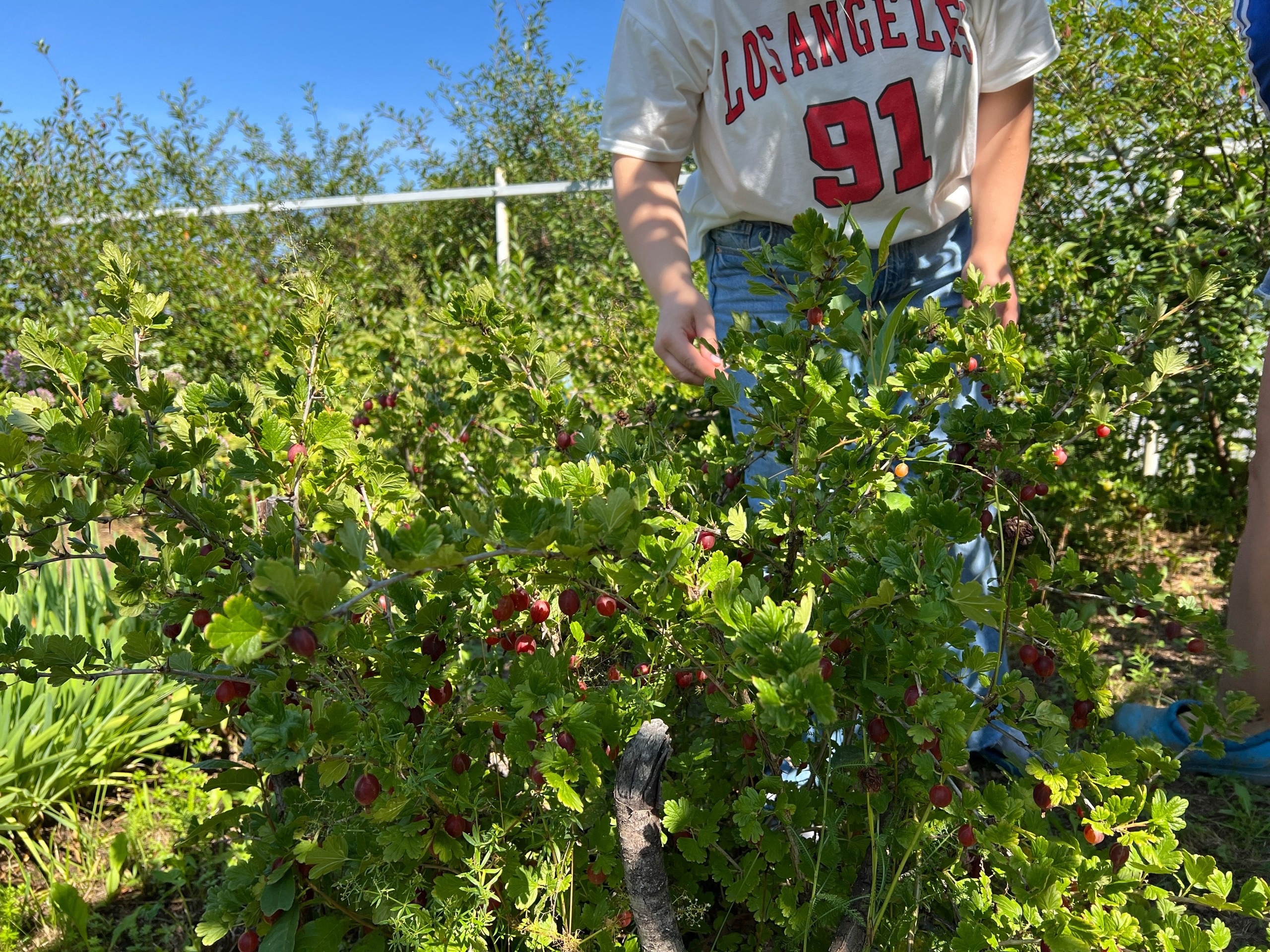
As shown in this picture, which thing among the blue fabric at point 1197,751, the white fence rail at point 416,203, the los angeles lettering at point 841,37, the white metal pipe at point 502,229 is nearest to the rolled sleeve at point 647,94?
the los angeles lettering at point 841,37

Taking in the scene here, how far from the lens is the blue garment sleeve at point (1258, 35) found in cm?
160

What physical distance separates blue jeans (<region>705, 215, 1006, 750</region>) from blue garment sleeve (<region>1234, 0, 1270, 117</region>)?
58cm

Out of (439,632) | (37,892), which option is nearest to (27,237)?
(37,892)

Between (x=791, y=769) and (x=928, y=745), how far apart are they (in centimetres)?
40

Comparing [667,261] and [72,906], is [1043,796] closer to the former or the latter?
[667,261]

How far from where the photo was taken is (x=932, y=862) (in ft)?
3.85

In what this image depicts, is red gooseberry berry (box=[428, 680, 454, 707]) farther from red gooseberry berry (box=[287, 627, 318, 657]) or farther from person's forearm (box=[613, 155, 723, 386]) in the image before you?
person's forearm (box=[613, 155, 723, 386])

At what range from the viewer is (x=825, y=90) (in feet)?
5.35

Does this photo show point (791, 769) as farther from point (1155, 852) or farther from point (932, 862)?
point (1155, 852)

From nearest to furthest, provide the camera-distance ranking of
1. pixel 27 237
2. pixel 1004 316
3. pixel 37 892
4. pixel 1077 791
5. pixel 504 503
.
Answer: pixel 504 503 → pixel 1077 791 → pixel 1004 316 → pixel 37 892 → pixel 27 237

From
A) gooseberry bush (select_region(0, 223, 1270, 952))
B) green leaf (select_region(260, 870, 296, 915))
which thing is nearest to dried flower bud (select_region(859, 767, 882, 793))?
gooseberry bush (select_region(0, 223, 1270, 952))

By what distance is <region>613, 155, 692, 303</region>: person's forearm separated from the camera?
1.58 m

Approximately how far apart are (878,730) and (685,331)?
2.52ft

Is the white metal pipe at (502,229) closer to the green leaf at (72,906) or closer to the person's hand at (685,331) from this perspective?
the person's hand at (685,331)
